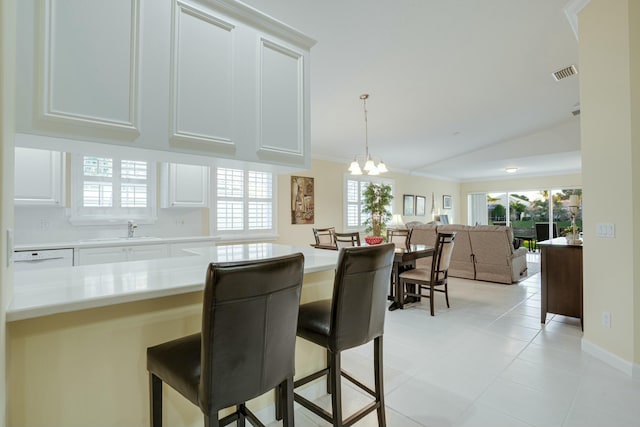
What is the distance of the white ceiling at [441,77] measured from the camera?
2867mm

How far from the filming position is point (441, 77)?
4156 millimetres

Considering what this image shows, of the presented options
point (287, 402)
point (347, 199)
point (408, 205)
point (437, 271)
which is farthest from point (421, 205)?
point (287, 402)

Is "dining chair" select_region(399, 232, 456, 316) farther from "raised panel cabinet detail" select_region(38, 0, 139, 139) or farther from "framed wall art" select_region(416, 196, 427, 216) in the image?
"framed wall art" select_region(416, 196, 427, 216)

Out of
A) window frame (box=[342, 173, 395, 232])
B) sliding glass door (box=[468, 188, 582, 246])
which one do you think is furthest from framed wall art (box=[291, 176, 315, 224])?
sliding glass door (box=[468, 188, 582, 246])

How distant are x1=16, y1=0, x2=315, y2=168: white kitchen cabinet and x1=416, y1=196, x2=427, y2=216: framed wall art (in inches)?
313

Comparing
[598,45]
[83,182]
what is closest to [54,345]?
[83,182]

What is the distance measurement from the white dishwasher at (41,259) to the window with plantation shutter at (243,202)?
6.64 ft

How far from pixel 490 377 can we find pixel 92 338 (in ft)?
8.24

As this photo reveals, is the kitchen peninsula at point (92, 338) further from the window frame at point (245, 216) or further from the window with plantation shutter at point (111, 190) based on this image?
the window frame at point (245, 216)

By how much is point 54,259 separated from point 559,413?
4.47m

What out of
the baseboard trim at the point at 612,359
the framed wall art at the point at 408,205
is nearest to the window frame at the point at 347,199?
the framed wall art at the point at 408,205

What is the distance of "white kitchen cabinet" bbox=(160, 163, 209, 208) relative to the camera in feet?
14.0

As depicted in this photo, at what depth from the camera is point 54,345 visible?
113 cm

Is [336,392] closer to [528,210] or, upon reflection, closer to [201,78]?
[201,78]
